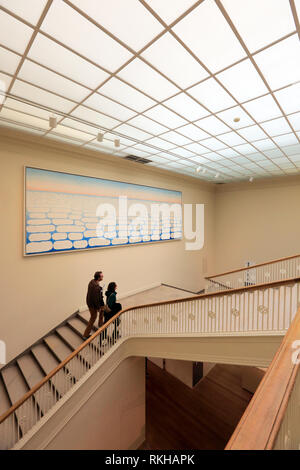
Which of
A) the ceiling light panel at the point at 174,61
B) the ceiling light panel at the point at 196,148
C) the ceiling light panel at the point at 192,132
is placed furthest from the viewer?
the ceiling light panel at the point at 196,148

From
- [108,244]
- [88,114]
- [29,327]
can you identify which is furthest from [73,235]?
[88,114]

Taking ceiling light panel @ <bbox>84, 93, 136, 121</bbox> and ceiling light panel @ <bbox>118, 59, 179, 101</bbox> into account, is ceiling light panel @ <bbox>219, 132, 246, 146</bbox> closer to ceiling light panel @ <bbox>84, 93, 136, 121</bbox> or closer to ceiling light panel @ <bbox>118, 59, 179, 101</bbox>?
ceiling light panel @ <bbox>118, 59, 179, 101</bbox>

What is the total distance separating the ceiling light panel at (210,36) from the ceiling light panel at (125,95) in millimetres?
1159

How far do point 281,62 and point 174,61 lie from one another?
1474 millimetres

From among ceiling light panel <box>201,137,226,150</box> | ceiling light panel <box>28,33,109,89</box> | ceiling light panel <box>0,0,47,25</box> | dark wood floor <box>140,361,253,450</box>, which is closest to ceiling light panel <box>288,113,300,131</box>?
ceiling light panel <box>201,137,226,150</box>

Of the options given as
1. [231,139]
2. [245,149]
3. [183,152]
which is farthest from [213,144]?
[245,149]

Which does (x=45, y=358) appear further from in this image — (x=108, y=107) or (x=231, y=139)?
(x=231, y=139)

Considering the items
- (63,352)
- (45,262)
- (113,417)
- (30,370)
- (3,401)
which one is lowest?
(113,417)

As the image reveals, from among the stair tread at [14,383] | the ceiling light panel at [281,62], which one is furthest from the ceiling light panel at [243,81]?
the stair tread at [14,383]

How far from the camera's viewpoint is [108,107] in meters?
3.96

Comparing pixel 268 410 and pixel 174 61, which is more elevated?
pixel 174 61

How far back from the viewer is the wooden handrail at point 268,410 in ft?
2.89

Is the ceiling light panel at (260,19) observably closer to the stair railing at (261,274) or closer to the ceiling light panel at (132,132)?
the ceiling light panel at (132,132)

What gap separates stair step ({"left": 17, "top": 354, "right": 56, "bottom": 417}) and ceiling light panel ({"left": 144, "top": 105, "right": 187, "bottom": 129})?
5.84 m
